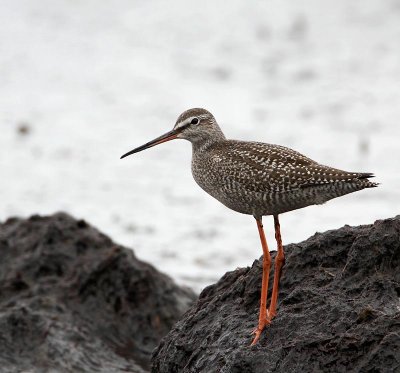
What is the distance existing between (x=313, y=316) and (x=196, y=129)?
2197 mm

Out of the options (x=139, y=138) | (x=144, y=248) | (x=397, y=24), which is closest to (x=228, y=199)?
(x=144, y=248)

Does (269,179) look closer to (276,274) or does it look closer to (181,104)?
(276,274)

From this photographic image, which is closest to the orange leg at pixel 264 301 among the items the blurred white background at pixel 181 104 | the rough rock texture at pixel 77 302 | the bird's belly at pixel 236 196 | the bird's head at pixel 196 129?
the bird's belly at pixel 236 196

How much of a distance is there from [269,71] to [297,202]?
11504mm

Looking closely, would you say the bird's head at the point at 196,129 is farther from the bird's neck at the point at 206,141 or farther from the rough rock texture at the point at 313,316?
the rough rock texture at the point at 313,316

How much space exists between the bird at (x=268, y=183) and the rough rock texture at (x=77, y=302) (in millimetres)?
2208

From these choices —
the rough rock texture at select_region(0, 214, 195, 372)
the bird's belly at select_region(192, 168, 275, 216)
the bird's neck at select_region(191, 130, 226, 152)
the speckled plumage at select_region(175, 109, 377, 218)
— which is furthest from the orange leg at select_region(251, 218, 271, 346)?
the rough rock texture at select_region(0, 214, 195, 372)

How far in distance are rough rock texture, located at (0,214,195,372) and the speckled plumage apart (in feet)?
7.22

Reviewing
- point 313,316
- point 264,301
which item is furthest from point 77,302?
point 313,316

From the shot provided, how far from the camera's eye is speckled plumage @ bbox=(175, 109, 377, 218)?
6.51 meters

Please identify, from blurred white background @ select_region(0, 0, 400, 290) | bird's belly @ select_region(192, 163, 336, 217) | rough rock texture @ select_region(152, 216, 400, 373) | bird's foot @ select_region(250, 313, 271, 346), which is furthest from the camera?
blurred white background @ select_region(0, 0, 400, 290)

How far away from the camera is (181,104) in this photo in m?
Answer: 16.8

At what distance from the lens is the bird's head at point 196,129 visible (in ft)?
24.9

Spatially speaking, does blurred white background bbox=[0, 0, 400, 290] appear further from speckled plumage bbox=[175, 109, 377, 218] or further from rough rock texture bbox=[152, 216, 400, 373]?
speckled plumage bbox=[175, 109, 377, 218]
